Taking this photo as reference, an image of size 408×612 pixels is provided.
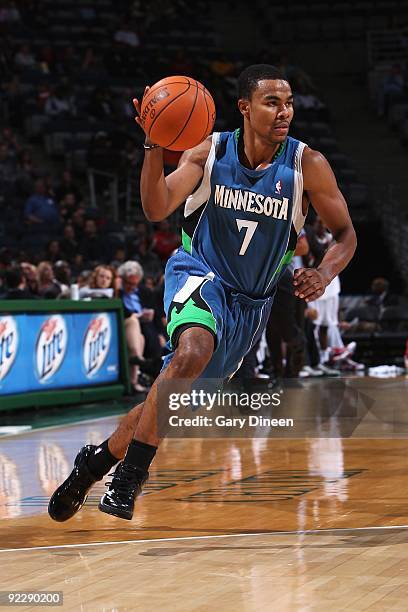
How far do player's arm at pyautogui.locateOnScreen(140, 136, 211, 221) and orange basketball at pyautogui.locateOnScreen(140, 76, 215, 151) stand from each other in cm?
9

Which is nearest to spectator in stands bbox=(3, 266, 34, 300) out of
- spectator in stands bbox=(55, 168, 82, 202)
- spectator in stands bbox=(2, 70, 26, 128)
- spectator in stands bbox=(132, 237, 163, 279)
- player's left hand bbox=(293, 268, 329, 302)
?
spectator in stands bbox=(132, 237, 163, 279)

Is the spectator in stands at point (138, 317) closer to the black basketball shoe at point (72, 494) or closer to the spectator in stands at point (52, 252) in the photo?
the spectator in stands at point (52, 252)

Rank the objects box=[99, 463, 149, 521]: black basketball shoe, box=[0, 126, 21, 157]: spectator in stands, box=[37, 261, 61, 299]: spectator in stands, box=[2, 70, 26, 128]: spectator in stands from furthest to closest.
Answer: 1. box=[2, 70, 26, 128]: spectator in stands
2. box=[0, 126, 21, 157]: spectator in stands
3. box=[37, 261, 61, 299]: spectator in stands
4. box=[99, 463, 149, 521]: black basketball shoe

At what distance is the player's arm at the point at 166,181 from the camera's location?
182 inches

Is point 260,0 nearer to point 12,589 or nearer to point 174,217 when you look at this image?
point 174,217

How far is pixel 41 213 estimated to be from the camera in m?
16.5

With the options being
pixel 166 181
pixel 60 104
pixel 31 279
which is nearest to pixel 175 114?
pixel 166 181

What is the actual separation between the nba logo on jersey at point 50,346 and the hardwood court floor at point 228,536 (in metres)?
3.21

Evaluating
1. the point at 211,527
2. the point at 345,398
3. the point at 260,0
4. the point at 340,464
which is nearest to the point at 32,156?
the point at 345,398

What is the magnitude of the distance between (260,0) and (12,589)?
24.9 m

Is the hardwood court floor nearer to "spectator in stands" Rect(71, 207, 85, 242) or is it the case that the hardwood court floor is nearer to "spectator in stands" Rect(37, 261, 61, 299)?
"spectator in stands" Rect(37, 261, 61, 299)

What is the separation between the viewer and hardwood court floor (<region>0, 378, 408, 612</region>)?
3.80 metres

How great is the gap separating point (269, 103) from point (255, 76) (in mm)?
157

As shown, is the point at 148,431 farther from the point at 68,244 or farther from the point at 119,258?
the point at 68,244
